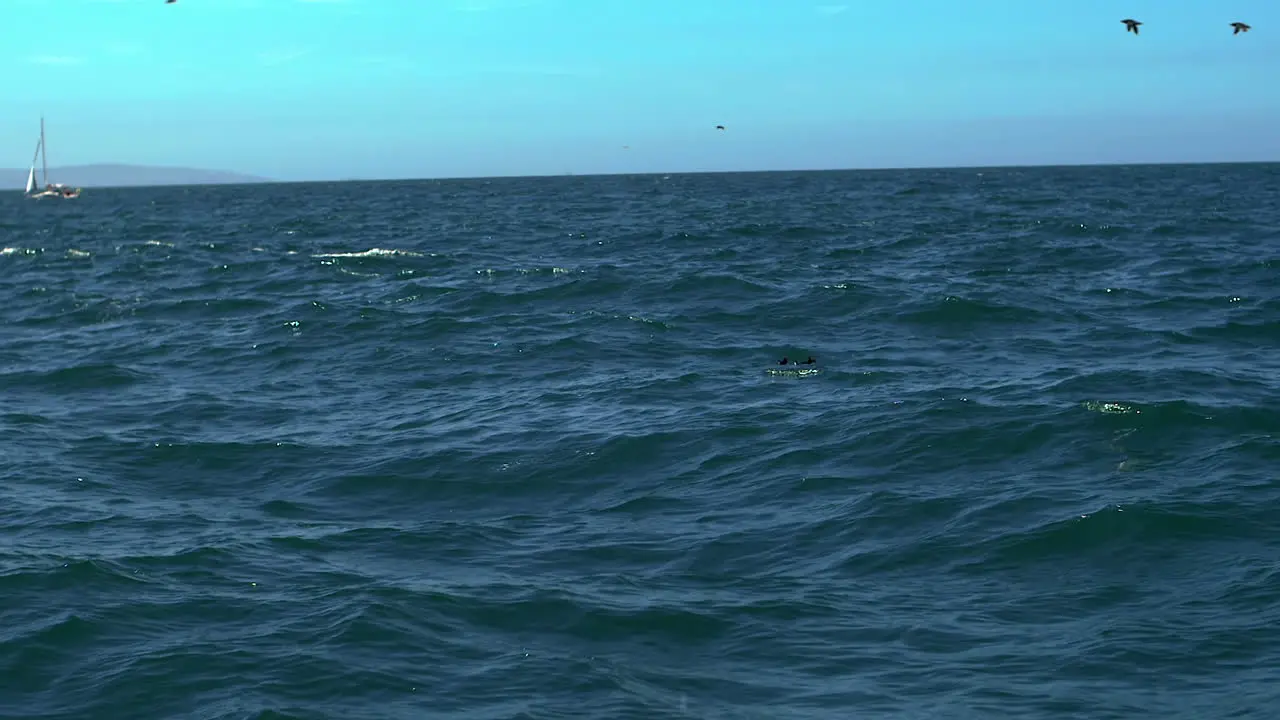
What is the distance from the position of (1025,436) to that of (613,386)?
8.74 meters

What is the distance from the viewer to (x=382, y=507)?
1795 centimetres

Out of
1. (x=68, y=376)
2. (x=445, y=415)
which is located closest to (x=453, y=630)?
(x=445, y=415)

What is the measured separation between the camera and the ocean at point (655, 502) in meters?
11.8

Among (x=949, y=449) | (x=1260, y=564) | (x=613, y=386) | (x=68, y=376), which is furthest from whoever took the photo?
(x=68, y=376)

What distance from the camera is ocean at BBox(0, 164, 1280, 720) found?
11.8m

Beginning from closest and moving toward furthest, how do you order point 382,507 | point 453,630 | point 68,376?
point 453,630 → point 382,507 → point 68,376

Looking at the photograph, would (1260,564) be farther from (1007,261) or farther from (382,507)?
(1007,261)

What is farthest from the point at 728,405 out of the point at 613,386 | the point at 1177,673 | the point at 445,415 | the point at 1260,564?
the point at 1177,673

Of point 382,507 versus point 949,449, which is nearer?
point 382,507

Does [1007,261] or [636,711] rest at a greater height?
[1007,261]

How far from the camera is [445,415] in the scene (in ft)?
76.9

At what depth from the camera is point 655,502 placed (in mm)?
17812

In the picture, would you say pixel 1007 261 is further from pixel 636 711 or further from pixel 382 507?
pixel 636 711

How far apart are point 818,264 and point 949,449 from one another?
26221 millimetres
